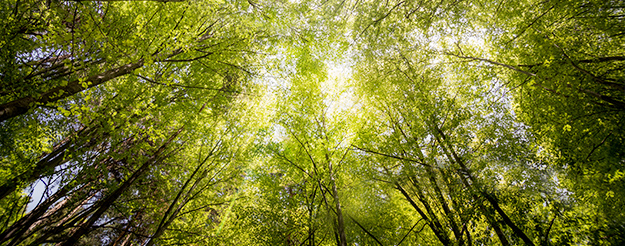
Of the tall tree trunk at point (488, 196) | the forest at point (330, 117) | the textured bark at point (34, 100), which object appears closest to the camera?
the textured bark at point (34, 100)

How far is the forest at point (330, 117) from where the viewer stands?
3.81m

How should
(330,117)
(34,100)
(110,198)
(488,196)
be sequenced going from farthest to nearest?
(330,117)
(110,198)
(488,196)
(34,100)

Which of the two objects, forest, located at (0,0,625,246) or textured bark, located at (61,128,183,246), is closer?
forest, located at (0,0,625,246)

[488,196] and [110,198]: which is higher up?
[110,198]

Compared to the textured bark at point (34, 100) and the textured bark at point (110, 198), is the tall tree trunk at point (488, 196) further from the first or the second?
the textured bark at point (110, 198)

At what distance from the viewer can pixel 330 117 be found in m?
6.20

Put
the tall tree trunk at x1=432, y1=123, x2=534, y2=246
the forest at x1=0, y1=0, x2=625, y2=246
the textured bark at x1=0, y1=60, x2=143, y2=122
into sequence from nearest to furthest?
the textured bark at x1=0, y1=60, x2=143, y2=122 < the forest at x1=0, y1=0, x2=625, y2=246 < the tall tree trunk at x1=432, y1=123, x2=534, y2=246

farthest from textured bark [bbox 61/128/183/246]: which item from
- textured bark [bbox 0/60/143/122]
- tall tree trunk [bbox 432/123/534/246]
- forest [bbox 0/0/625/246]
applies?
tall tree trunk [bbox 432/123/534/246]

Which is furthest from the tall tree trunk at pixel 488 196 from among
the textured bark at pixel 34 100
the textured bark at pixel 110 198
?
the textured bark at pixel 110 198

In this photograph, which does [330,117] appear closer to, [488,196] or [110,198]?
[488,196]

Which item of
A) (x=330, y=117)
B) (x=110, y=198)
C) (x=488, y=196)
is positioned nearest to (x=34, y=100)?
(x=110, y=198)

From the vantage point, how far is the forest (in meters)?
3.81

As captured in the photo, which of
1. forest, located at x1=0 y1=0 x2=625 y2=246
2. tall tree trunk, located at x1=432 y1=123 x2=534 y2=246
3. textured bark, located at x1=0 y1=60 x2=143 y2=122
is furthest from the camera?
tall tree trunk, located at x1=432 y1=123 x2=534 y2=246

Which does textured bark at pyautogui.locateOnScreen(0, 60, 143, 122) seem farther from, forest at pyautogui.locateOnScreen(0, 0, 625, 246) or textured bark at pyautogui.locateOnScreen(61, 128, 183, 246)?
textured bark at pyautogui.locateOnScreen(61, 128, 183, 246)
